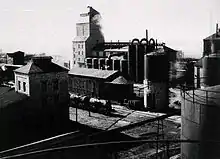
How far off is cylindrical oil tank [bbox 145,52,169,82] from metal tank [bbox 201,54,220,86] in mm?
4586

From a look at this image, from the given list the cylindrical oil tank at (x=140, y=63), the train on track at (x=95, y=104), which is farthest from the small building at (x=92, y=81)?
the cylindrical oil tank at (x=140, y=63)

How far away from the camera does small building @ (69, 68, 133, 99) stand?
1297 inches

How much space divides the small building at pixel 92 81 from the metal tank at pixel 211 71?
10.3 meters

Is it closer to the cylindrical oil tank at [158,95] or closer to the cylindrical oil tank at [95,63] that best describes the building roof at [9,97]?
the cylindrical oil tank at [158,95]

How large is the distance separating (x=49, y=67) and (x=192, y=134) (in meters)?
17.4

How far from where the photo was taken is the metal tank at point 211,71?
2242 centimetres

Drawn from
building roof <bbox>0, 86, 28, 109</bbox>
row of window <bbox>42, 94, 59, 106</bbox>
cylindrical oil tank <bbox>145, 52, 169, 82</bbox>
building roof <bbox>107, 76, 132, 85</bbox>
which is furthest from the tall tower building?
building roof <bbox>0, 86, 28, 109</bbox>

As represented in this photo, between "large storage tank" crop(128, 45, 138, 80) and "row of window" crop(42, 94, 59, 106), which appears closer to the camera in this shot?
"row of window" crop(42, 94, 59, 106)

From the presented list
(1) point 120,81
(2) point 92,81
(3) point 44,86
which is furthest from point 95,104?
(2) point 92,81

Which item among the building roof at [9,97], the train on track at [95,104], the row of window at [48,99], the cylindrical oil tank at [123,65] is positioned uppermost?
the cylindrical oil tank at [123,65]

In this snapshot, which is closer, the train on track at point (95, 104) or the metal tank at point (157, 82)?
the train on track at point (95, 104)

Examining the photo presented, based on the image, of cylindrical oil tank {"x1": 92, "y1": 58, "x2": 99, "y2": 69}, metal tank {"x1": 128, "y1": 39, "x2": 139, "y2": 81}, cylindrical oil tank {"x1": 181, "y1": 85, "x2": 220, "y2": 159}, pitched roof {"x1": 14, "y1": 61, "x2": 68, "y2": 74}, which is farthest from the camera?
cylindrical oil tank {"x1": 92, "y1": 58, "x2": 99, "y2": 69}

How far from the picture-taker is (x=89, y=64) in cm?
5109

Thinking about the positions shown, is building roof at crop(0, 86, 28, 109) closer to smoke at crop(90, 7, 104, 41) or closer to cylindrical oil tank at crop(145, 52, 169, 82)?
cylindrical oil tank at crop(145, 52, 169, 82)
